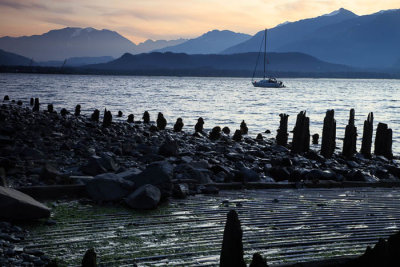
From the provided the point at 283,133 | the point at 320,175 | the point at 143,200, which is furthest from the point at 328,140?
the point at 143,200

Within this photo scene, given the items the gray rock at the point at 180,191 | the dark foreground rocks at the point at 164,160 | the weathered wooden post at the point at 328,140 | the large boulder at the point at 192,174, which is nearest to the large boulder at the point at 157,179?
the dark foreground rocks at the point at 164,160

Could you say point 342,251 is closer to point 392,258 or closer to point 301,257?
point 301,257

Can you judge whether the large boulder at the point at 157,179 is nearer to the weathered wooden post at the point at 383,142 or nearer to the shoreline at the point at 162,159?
the shoreline at the point at 162,159

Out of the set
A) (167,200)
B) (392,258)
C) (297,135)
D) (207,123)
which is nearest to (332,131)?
(297,135)

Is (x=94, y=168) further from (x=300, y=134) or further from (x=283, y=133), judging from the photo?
(x=283, y=133)

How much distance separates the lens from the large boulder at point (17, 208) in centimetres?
762

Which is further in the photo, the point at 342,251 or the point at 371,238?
the point at 371,238

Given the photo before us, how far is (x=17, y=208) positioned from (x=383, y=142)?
2030 cm

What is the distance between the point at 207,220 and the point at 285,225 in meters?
1.38

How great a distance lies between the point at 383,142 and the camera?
941 inches

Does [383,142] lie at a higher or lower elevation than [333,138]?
lower

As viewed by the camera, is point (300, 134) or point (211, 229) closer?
point (211, 229)

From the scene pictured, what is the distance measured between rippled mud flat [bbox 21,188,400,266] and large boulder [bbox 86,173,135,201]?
1.01 ft

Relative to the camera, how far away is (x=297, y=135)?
22.1 m
